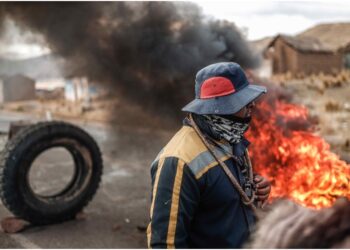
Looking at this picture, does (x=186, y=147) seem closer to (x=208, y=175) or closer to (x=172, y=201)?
(x=208, y=175)

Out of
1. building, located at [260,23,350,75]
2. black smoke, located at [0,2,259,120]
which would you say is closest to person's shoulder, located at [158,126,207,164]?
black smoke, located at [0,2,259,120]

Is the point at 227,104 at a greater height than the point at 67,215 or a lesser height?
greater

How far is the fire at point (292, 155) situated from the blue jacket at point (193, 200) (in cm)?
338

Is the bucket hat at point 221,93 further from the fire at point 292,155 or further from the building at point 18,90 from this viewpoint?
the building at point 18,90

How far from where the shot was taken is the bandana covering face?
2.30 meters

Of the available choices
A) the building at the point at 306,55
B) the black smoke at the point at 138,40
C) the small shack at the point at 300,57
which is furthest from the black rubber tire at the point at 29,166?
the small shack at the point at 300,57

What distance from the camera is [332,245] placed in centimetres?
265

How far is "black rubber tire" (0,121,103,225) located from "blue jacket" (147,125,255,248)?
4.16m

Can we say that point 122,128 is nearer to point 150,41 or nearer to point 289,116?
point 150,41

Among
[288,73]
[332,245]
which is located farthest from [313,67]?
[332,245]

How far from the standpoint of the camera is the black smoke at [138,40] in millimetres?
10297

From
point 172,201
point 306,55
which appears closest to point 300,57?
point 306,55

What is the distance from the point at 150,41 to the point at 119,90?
1.80 meters

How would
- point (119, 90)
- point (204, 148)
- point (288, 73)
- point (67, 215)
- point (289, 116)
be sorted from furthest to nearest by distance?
point (288, 73) < point (119, 90) < point (289, 116) < point (67, 215) < point (204, 148)
